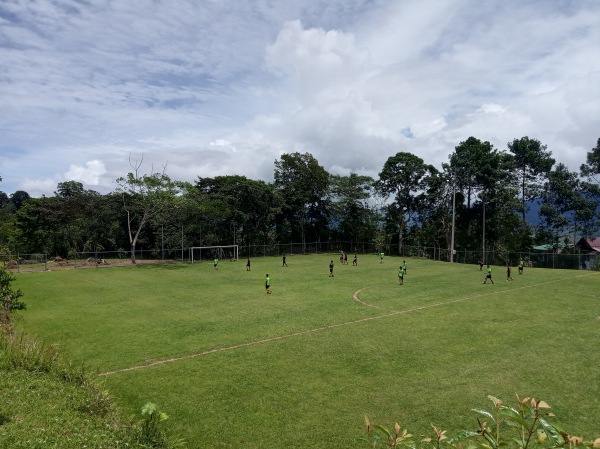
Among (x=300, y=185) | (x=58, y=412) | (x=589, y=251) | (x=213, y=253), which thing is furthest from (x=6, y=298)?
(x=589, y=251)

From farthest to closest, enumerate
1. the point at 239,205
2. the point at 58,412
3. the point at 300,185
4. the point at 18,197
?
the point at 18,197 → the point at 300,185 → the point at 239,205 → the point at 58,412

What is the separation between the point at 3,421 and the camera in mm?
6898

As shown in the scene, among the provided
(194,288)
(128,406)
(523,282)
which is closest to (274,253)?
(194,288)

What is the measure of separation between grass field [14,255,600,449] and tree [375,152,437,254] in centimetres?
3182

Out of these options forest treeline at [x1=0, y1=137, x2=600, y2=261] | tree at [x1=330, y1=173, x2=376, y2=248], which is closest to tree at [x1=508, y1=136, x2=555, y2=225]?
forest treeline at [x1=0, y1=137, x2=600, y2=261]

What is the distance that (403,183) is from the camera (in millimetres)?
60469

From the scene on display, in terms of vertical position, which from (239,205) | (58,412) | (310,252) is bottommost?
(58,412)

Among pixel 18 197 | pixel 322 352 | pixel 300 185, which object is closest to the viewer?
pixel 322 352

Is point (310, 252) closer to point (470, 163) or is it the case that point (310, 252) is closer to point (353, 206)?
point (353, 206)

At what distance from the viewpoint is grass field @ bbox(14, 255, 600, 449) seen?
10117 millimetres

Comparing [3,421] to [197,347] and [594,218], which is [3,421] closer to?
[197,347]

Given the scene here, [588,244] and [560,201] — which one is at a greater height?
[560,201]

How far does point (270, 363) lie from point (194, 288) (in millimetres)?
16783

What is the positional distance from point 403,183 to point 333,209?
11.3 meters
